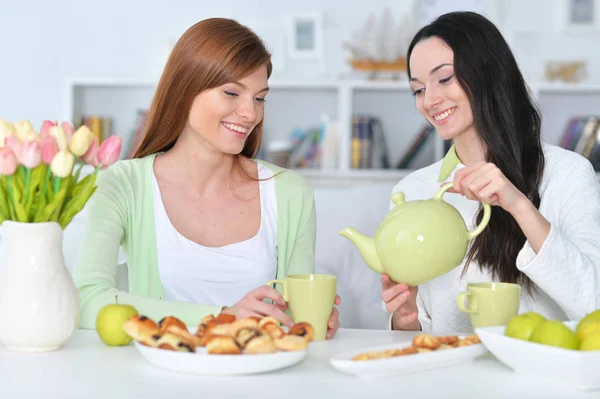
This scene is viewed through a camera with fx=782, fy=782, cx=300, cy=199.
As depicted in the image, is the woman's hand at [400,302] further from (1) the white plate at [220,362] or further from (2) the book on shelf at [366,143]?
(2) the book on shelf at [366,143]

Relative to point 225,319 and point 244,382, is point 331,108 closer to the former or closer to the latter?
point 225,319

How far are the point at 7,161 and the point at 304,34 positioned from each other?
3040 millimetres

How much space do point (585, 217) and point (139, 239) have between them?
969 millimetres

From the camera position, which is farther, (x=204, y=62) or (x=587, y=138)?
(x=587, y=138)

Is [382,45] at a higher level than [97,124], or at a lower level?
higher

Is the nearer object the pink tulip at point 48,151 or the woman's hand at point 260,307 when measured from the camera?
the pink tulip at point 48,151

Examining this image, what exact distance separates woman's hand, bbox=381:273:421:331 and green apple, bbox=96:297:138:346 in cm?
42

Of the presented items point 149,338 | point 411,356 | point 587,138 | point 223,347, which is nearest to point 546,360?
point 411,356

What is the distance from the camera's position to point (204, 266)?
1797mm

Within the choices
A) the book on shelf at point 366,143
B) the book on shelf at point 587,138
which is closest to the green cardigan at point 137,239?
the book on shelf at point 366,143

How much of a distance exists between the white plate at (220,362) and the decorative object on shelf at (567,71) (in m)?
3.30

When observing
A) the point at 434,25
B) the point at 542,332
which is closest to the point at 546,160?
the point at 434,25

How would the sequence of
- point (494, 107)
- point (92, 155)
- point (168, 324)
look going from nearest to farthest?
point (168, 324) < point (92, 155) < point (494, 107)

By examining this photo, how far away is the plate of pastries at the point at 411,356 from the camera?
3.20 feet
